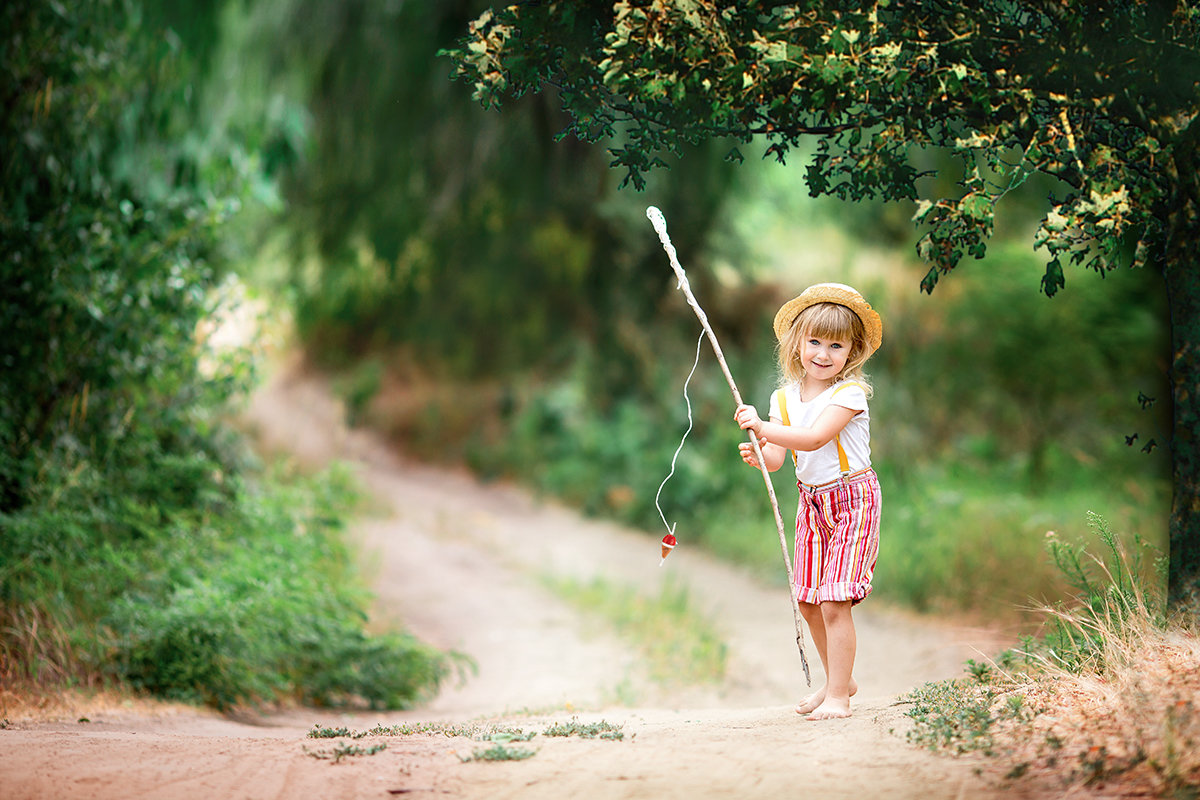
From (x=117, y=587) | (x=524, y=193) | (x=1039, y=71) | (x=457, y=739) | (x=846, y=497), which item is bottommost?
(x=457, y=739)

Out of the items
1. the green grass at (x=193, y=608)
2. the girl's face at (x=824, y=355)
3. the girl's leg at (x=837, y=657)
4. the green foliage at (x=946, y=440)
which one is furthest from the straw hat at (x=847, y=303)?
the green foliage at (x=946, y=440)

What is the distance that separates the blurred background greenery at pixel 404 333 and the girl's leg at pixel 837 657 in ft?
4.93

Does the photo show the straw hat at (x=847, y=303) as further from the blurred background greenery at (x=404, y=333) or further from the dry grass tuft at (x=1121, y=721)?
the dry grass tuft at (x=1121, y=721)

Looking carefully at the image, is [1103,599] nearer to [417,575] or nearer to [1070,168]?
[1070,168]

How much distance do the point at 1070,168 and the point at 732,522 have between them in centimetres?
768

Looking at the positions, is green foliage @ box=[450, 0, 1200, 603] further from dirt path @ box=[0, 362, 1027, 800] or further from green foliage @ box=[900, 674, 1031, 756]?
dirt path @ box=[0, 362, 1027, 800]

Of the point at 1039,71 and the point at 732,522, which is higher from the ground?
the point at 1039,71

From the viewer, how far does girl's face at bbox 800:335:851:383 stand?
397cm

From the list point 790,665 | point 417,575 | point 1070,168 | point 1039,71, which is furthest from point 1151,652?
point 417,575

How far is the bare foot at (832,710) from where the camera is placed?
3908mm

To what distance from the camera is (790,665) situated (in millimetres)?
7566

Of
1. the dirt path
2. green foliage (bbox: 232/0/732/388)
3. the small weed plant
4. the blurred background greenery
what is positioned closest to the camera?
the dirt path

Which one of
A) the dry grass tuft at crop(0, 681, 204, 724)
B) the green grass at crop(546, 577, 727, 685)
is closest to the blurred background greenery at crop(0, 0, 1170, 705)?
the dry grass tuft at crop(0, 681, 204, 724)

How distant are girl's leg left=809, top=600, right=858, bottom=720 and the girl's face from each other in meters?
0.85
